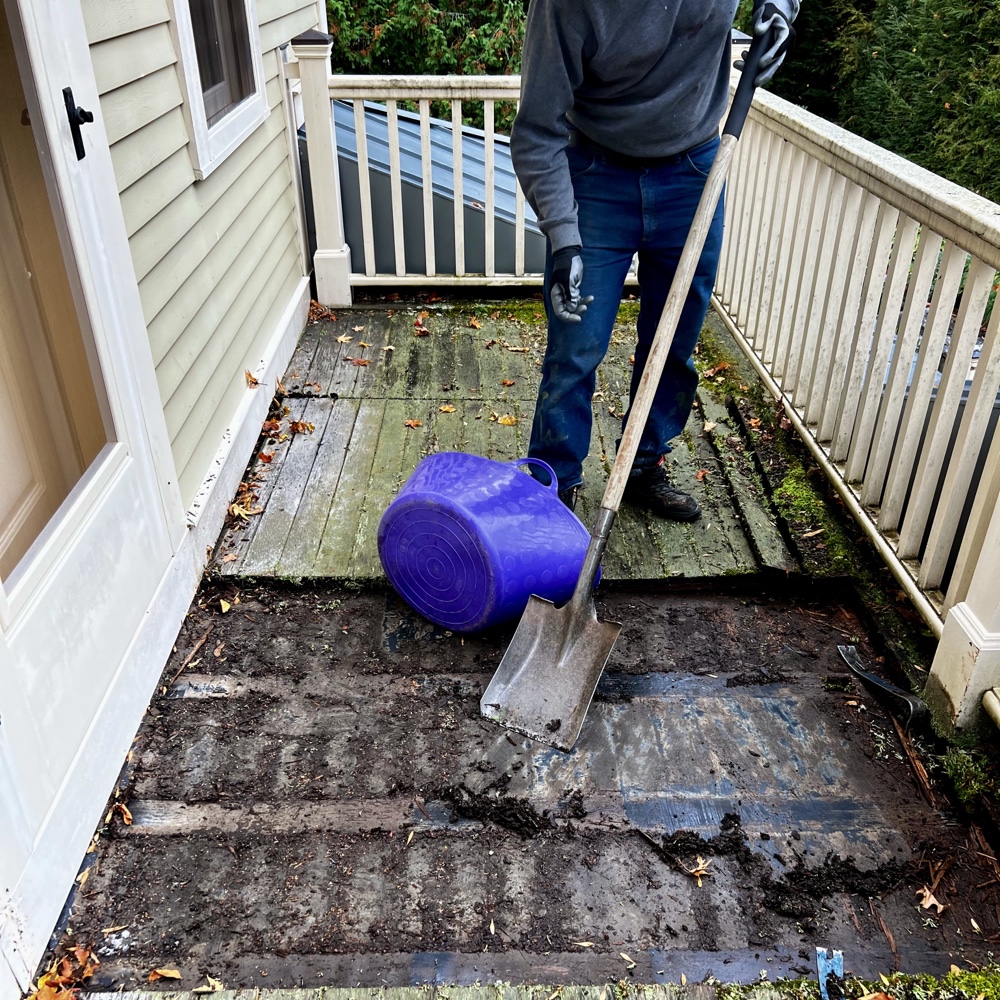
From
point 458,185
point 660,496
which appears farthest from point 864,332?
point 458,185

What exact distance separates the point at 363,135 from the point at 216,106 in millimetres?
1177

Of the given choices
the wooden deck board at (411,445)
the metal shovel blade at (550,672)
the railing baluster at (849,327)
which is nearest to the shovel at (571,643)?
the metal shovel blade at (550,672)

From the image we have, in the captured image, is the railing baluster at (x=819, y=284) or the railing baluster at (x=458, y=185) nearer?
the railing baluster at (x=819, y=284)

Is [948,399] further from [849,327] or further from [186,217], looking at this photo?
[186,217]

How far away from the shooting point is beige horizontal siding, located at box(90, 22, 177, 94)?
2199 millimetres

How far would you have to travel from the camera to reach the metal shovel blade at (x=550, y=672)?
2219 millimetres

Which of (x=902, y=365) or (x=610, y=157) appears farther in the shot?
(x=902, y=365)

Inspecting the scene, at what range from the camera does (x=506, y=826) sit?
199cm

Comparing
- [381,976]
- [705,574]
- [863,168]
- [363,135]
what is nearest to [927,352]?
[863,168]

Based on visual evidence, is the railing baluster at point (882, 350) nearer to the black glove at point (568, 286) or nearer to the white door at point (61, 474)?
the black glove at point (568, 286)

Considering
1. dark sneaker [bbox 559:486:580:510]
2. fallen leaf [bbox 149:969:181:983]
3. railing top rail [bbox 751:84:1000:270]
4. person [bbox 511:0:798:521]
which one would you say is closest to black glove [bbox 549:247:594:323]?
person [bbox 511:0:798:521]

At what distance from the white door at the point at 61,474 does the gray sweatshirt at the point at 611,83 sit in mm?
1052

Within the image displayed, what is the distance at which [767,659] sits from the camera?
98.7 inches

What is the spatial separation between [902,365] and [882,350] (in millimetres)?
143
